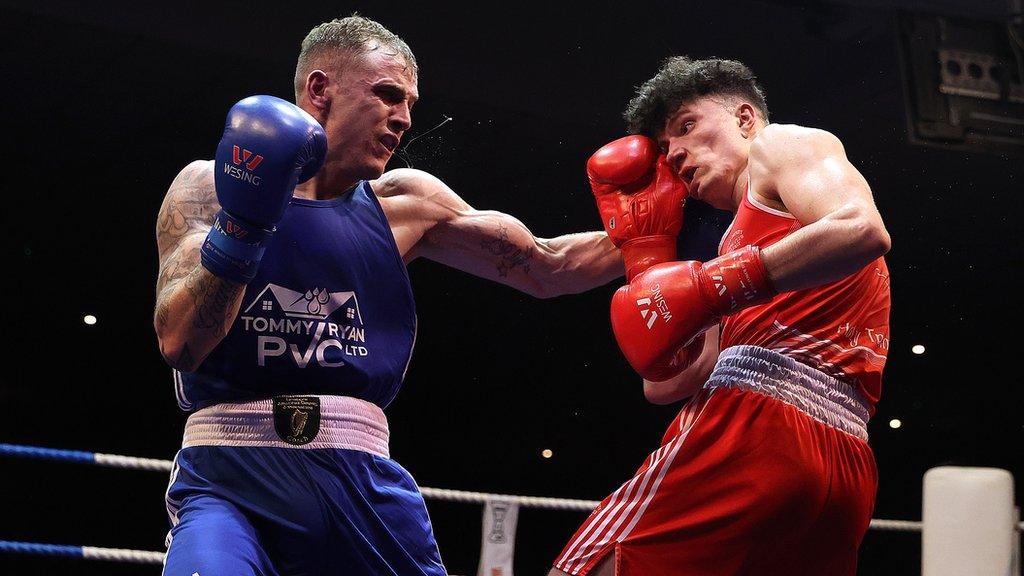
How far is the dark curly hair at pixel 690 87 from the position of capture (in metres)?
2.28

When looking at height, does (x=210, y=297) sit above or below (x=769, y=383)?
above

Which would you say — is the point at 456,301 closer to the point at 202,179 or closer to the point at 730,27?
the point at 730,27

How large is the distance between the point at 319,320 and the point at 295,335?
0.17 ft

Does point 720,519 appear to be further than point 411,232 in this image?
No

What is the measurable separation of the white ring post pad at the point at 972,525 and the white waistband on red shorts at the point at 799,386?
5.37 ft

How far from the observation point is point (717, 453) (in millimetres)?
1747

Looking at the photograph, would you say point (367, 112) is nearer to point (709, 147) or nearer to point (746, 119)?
point (709, 147)

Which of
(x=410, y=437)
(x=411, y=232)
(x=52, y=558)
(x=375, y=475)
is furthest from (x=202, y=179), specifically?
(x=410, y=437)

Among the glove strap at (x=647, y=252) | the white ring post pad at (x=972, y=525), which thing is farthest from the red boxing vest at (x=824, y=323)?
the white ring post pad at (x=972, y=525)

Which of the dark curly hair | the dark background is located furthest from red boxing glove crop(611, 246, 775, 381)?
the dark background

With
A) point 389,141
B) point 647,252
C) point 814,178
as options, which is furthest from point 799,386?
point 389,141

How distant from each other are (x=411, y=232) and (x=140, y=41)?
3.50 m

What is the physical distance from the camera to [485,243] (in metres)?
2.31

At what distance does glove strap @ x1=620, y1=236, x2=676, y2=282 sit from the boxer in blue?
55 centimetres
